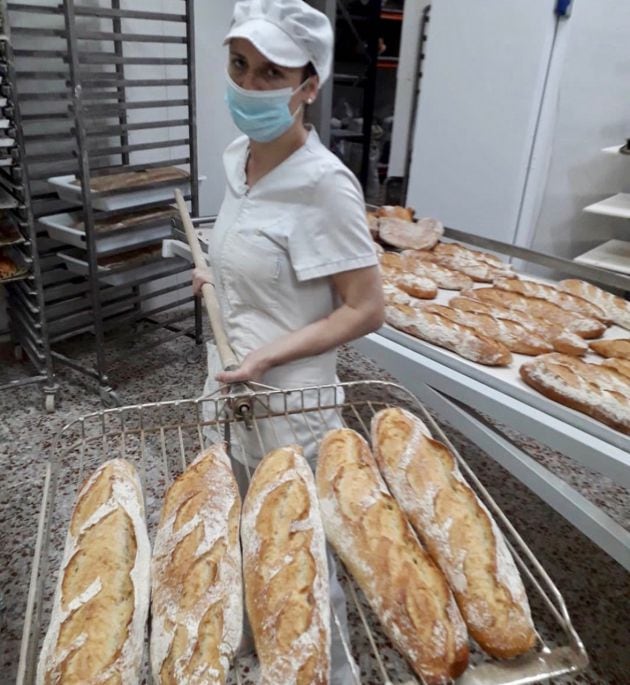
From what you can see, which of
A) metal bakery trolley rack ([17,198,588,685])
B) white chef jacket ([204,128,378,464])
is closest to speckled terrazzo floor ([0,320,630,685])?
metal bakery trolley rack ([17,198,588,685])

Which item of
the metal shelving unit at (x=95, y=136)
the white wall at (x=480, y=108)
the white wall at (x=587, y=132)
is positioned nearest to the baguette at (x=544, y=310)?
the white wall at (x=480, y=108)

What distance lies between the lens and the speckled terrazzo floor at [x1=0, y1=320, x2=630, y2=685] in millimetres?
1560

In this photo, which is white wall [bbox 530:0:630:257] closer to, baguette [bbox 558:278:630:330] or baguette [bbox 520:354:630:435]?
baguette [bbox 558:278:630:330]

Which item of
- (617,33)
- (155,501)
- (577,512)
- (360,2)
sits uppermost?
(360,2)

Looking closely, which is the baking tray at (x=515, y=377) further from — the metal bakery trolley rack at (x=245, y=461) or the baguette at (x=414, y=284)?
the metal bakery trolley rack at (x=245, y=461)

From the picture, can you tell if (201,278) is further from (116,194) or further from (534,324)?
(116,194)

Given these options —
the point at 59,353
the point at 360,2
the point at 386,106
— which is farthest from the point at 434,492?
the point at 386,106

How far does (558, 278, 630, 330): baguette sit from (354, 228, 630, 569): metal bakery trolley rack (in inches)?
1.4

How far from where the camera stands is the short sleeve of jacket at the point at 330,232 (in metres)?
1.04

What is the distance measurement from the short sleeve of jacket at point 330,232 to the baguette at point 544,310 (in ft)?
2.70

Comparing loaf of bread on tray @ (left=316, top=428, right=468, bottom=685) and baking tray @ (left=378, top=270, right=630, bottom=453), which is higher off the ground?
loaf of bread on tray @ (left=316, top=428, right=468, bottom=685)

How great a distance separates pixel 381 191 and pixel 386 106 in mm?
987

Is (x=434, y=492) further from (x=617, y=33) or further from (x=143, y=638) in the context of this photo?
(x=617, y=33)

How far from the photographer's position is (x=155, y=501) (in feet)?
6.30
